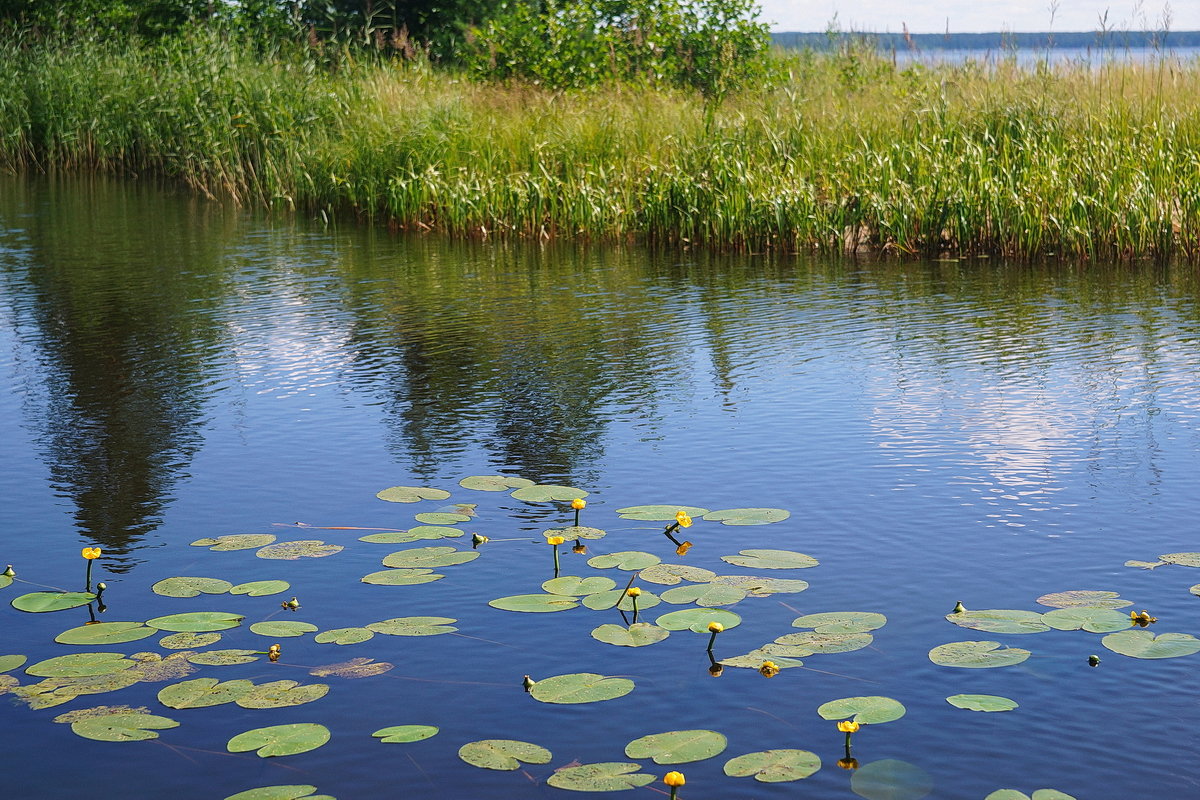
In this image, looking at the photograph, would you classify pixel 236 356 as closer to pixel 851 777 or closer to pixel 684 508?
pixel 684 508

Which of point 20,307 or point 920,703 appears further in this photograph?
point 20,307

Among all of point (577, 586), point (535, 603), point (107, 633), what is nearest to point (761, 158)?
point (577, 586)

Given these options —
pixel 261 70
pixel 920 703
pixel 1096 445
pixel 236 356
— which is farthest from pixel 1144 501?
pixel 261 70

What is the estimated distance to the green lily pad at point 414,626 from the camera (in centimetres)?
307

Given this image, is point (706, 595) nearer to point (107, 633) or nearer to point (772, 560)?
point (772, 560)

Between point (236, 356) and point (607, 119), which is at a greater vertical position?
point (607, 119)

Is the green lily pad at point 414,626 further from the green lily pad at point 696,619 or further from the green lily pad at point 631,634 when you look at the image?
the green lily pad at point 696,619

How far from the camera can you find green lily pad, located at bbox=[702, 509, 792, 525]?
3805mm

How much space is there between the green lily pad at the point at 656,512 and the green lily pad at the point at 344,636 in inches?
41.2

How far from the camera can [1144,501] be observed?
4.02m

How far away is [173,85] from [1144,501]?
1246cm

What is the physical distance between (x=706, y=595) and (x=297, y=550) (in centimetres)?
119

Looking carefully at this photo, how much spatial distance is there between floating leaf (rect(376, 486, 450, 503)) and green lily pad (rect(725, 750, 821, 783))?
5.97 ft

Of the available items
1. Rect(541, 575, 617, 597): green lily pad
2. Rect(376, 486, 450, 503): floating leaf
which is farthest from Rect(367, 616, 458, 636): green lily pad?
Rect(376, 486, 450, 503): floating leaf
